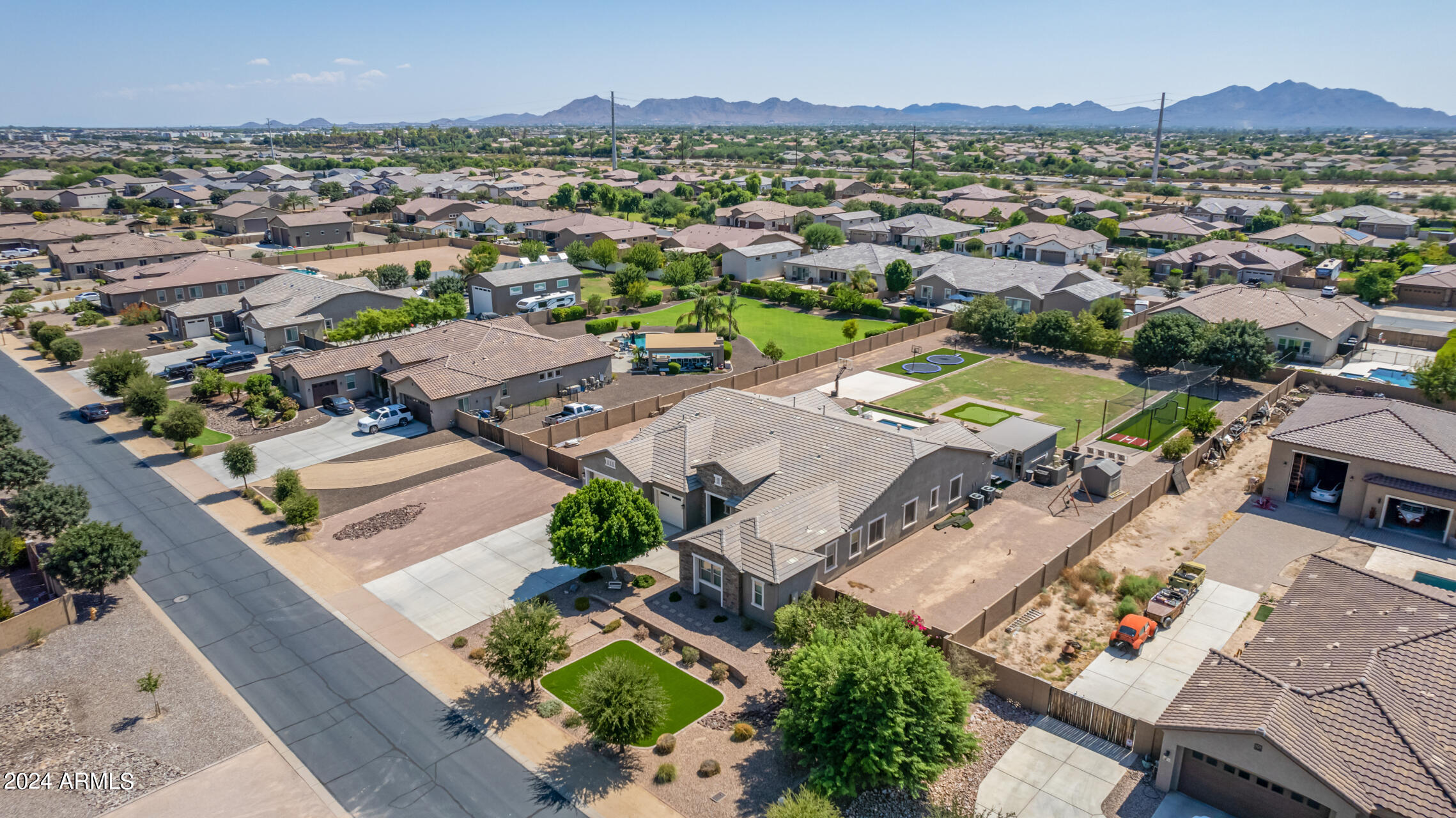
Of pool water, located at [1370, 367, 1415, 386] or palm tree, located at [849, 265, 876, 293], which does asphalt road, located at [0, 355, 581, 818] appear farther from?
pool water, located at [1370, 367, 1415, 386]

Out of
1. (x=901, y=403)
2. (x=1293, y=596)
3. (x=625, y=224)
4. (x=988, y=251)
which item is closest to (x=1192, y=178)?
(x=988, y=251)

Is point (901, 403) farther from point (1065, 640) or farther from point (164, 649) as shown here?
point (164, 649)

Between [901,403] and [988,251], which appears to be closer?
[901,403]

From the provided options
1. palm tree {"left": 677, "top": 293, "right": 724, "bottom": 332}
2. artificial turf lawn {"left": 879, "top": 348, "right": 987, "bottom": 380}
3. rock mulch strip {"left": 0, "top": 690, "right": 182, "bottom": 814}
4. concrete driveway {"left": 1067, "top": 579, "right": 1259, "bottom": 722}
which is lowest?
rock mulch strip {"left": 0, "top": 690, "right": 182, "bottom": 814}

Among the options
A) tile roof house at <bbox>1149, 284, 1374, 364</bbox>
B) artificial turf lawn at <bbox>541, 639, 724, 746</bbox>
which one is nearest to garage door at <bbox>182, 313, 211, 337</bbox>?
artificial turf lawn at <bbox>541, 639, 724, 746</bbox>

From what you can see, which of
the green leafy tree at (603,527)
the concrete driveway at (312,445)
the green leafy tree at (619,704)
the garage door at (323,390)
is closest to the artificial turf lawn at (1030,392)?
the green leafy tree at (603,527)
